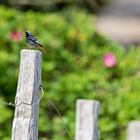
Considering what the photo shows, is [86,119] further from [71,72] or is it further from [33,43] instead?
[71,72]

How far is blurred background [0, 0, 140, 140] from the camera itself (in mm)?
6031

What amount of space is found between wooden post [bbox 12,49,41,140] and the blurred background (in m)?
2.43

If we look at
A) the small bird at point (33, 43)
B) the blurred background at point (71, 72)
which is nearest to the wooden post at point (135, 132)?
the small bird at point (33, 43)

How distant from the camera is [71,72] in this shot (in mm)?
6750

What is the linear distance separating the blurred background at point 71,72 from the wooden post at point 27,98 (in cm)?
243

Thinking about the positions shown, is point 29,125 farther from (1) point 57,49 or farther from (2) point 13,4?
(2) point 13,4

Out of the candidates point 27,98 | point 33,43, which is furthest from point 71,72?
point 27,98

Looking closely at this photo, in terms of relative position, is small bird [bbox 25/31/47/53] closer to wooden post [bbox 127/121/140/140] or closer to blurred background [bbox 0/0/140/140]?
wooden post [bbox 127/121/140/140]

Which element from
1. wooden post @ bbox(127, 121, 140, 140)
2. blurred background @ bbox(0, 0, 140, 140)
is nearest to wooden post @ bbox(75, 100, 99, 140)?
wooden post @ bbox(127, 121, 140, 140)

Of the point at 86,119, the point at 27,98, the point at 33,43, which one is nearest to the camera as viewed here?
the point at 27,98

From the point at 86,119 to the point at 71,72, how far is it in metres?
3.04

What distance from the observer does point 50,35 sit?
270 inches

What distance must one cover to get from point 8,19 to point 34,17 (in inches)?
13.0

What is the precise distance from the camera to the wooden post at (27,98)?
3.20m
